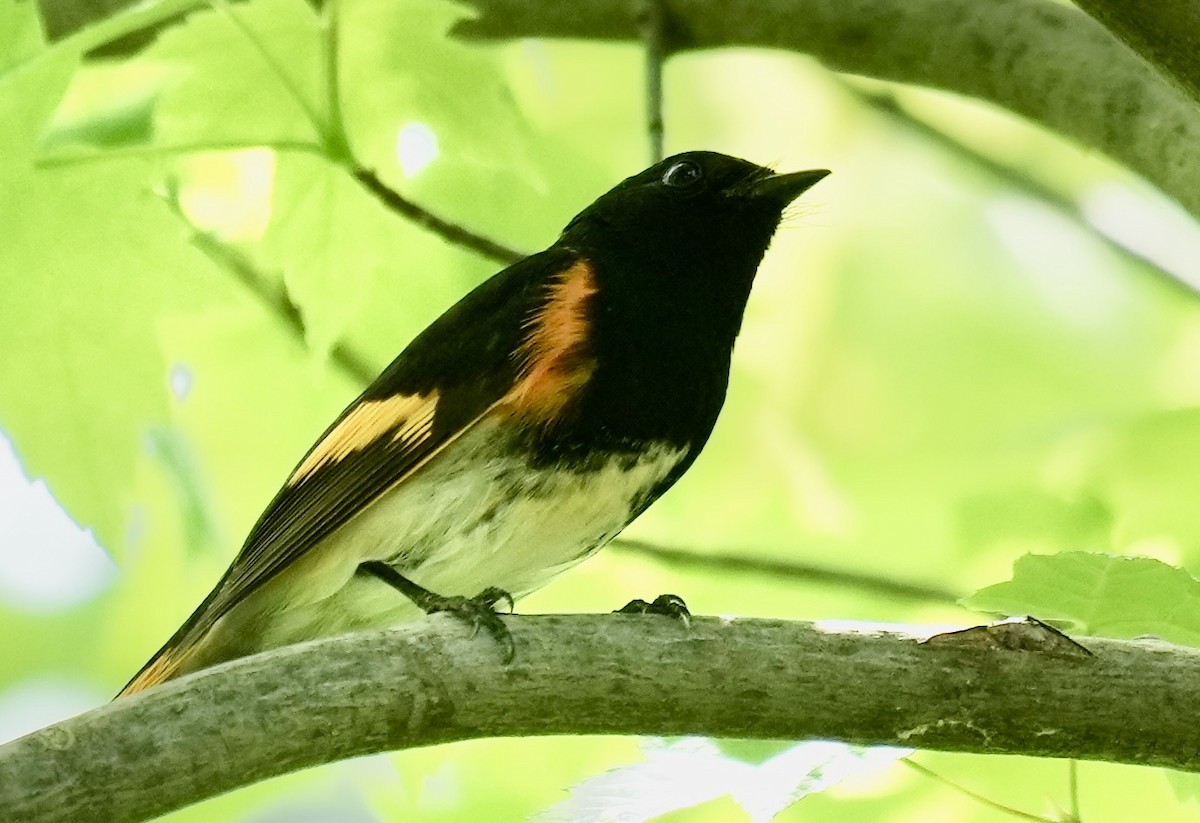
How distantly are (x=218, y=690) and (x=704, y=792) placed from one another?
0.55 m

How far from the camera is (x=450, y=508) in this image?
2102 mm

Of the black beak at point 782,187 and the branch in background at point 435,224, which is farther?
the black beak at point 782,187

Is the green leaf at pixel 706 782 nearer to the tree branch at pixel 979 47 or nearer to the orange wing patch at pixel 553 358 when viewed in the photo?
the orange wing patch at pixel 553 358

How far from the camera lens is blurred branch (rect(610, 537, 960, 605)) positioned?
7.68 feet

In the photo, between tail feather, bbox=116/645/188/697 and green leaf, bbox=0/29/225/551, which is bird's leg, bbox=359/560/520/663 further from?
green leaf, bbox=0/29/225/551

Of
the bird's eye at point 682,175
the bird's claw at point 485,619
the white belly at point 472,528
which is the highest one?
the bird's eye at point 682,175

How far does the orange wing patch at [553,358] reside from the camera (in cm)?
207

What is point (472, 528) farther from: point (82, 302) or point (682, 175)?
point (682, 175)

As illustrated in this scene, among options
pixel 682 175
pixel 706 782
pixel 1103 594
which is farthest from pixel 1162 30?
pixel 682 175

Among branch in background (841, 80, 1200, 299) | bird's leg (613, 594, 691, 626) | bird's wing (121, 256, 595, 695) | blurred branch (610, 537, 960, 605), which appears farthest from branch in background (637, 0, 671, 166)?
branch in background (841, 80, 1200, 299)

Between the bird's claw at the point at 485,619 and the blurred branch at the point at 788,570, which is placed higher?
the blurred branch at the point at 788,570

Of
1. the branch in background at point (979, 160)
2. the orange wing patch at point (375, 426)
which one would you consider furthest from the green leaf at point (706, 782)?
the branch in background at point (979, 160)

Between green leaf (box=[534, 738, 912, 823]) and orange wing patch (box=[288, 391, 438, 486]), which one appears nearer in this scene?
green leaf (box=[534, 738, 912, 823])

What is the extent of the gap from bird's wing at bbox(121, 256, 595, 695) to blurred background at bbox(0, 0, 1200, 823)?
15 cm
